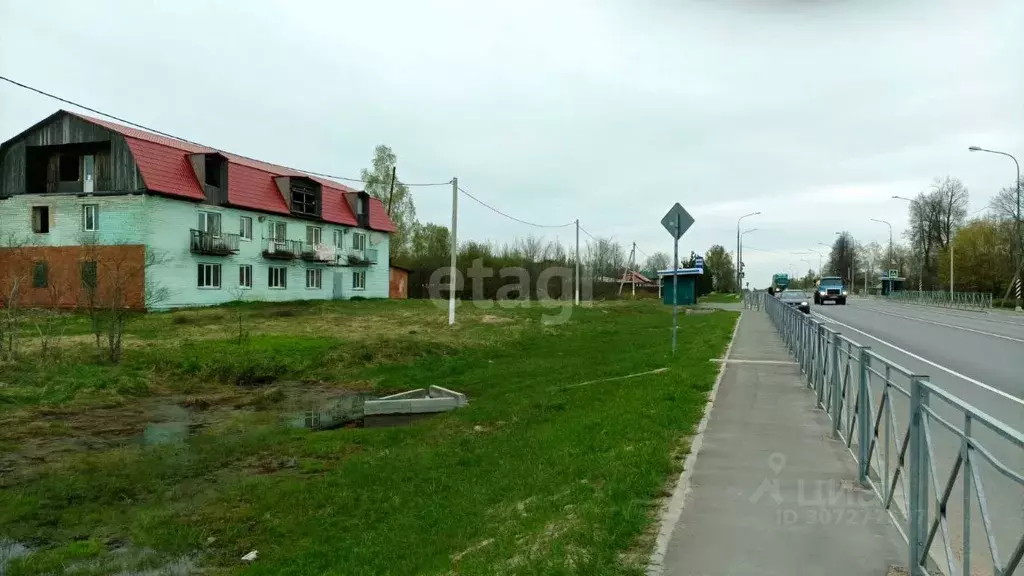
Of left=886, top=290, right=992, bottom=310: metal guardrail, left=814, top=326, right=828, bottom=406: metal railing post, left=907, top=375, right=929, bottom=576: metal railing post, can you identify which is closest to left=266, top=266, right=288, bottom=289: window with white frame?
left=814, top=326, right=828, bottom=406: metal railing post

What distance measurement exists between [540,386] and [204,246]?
2628 centimetres

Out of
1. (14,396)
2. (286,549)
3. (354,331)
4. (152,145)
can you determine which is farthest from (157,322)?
(286,549)

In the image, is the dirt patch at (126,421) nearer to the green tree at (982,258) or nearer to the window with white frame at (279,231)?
the window with white frame at (279,231)

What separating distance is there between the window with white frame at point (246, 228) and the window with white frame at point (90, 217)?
6847 millimetres

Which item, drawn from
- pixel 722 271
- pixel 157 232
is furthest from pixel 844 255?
pixel 157 232

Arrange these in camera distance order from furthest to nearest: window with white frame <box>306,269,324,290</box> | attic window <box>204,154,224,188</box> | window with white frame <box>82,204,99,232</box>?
window with white frame <box>306,269,324,290</box>
attic window <box>204,154,224,188</box>
window with white frame <box>82,204,99,232</box>

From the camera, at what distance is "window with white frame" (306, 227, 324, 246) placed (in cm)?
4297

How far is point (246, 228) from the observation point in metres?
38.0

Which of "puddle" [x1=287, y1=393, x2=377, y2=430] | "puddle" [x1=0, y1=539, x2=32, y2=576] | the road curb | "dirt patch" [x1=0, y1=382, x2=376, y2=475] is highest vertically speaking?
the road curb

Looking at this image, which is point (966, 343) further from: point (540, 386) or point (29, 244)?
point (29, 244)

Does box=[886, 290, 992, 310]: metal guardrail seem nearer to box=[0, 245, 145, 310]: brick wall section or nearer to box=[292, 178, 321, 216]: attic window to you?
box=[292, 178, 321, 216]: attic window

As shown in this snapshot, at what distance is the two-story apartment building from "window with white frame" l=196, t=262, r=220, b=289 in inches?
2.0

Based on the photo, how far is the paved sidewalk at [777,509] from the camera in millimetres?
4176

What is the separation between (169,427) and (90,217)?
87.0 feet
